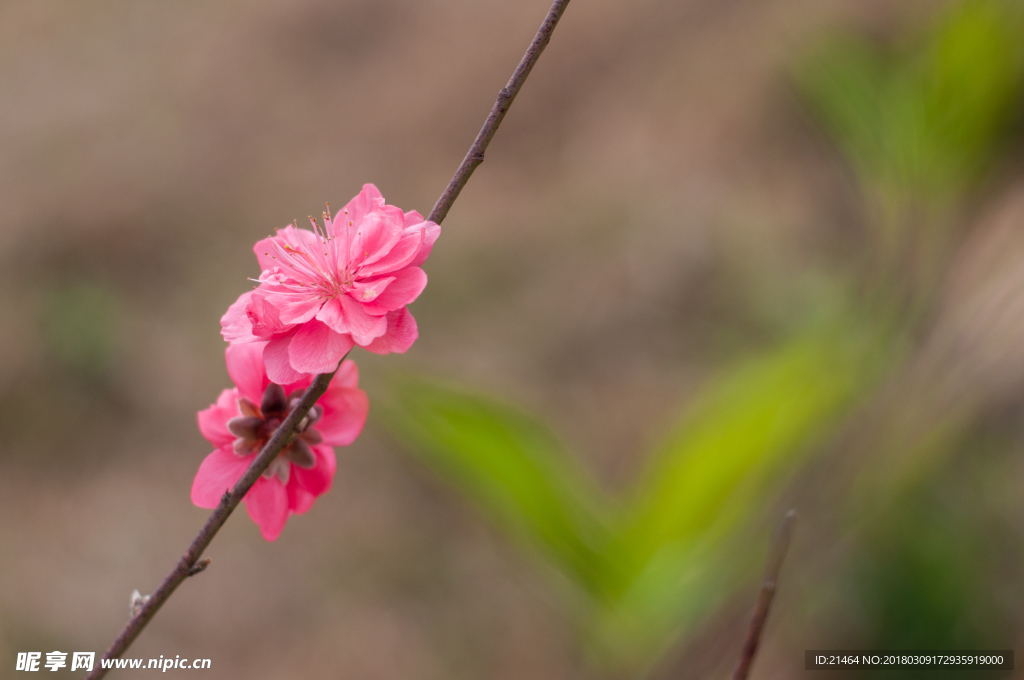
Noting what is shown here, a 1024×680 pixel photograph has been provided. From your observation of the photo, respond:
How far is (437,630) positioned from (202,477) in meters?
0.92

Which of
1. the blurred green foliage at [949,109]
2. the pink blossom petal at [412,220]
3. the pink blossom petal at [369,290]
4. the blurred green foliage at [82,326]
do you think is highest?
the blurred green foliage at [949,109]

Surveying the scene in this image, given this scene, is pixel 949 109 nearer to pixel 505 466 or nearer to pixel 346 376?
pixel 505 466

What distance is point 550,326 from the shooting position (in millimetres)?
1391

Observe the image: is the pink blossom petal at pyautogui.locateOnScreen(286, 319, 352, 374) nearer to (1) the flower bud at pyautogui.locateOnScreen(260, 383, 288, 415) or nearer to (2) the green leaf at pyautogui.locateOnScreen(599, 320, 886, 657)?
(1) the flower bud at pyautogui.locateOnScreen(260, 383, 288, 415)

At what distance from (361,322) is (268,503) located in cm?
10

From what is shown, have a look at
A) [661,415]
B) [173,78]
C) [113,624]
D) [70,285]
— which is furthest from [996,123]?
[173,78]

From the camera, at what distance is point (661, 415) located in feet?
4.03

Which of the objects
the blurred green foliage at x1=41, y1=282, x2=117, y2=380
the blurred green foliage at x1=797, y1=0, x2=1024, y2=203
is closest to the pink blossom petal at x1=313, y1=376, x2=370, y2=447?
the blurred green foliage at x1=797, y1=0, x2=1024, y2=203

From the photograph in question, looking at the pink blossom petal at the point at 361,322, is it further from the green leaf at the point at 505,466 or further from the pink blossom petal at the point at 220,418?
the green leaf at the point at 505,466

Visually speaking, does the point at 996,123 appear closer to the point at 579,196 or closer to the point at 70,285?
the point at 579,196

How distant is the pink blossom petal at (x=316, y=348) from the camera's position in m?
0.24

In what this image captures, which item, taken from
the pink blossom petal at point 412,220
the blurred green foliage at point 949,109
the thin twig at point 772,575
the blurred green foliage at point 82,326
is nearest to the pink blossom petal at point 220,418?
the pink blossom petal at point 412,220

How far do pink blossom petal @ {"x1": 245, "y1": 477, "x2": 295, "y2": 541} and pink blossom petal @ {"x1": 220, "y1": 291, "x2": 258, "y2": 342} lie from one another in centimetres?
7

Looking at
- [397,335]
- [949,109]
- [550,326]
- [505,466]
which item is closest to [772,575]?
[397,335]
